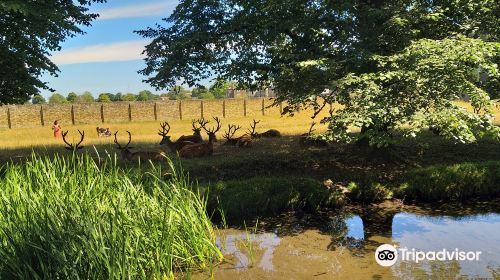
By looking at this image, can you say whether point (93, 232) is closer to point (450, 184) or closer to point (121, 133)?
point (450, 184)

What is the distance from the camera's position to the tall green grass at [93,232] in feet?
15.1

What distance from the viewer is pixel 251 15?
10758mm

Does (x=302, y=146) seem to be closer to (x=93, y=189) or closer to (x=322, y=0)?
(x=322, y=0)

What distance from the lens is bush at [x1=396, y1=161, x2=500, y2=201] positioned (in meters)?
10.5

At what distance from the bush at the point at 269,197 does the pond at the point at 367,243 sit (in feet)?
0.98

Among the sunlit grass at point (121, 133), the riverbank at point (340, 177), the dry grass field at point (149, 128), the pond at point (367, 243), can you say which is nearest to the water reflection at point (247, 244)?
the pond at point (367, 243)

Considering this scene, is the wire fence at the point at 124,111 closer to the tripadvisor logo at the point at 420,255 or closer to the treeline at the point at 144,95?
the treeline at the point at 144,95

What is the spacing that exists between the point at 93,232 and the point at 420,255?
5.05 metres

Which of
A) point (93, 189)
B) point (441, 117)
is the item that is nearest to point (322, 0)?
point (441, 117)

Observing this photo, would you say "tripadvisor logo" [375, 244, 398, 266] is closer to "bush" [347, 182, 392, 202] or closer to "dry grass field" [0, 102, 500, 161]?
"bush" [347, 182, 392, 202]

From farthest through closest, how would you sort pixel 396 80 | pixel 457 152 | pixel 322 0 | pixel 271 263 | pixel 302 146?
pixel 302 146, pixel 457 152, pixel 322 0, pixel 396 80, pixel 271 263

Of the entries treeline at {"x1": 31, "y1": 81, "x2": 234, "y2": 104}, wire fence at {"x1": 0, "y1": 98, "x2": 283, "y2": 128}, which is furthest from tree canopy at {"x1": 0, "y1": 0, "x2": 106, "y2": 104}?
wire fence at {"x1": 0, "y1": 98, "x2": 283, "y2": 128}

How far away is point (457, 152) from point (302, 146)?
15.8 ft

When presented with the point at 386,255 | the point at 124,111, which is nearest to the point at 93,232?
the point at 386,255
